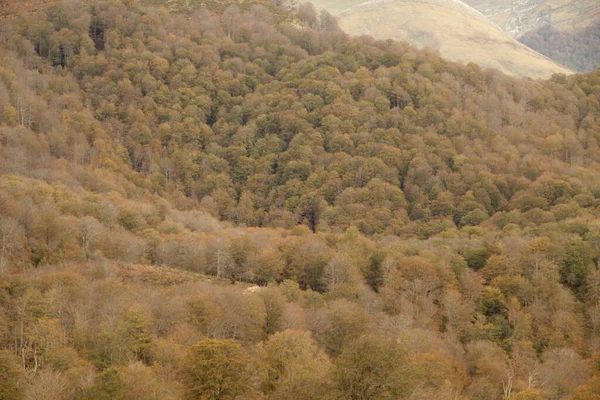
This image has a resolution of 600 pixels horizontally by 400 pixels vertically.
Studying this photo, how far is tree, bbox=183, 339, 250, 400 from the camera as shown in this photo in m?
41.3

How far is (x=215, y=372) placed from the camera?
136 feet

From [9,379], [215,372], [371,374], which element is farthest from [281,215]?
[371,374]

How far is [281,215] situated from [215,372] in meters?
91.2

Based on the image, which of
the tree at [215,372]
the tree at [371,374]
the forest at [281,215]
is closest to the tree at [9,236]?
the forest at [281,215]

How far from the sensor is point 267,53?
172500mm

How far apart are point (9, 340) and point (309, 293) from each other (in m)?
39.1

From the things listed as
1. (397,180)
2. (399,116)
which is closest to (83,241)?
(397,180)

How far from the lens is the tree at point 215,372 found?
135 ft

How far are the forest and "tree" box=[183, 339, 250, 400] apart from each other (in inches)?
6.6

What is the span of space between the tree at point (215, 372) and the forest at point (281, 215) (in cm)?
17

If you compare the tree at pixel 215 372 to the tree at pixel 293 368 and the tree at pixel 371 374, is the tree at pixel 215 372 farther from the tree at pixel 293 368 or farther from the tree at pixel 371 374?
the tree at pixel 371 374

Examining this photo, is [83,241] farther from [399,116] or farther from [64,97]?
[399,116]

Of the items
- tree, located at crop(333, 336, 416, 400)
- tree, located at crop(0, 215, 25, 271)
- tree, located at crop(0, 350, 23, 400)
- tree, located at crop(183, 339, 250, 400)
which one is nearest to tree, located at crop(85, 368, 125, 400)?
tree, located at crop(183, 339, 250, 400)

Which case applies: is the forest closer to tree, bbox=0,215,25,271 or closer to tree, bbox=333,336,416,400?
tree, bbox=333,336,416,400
